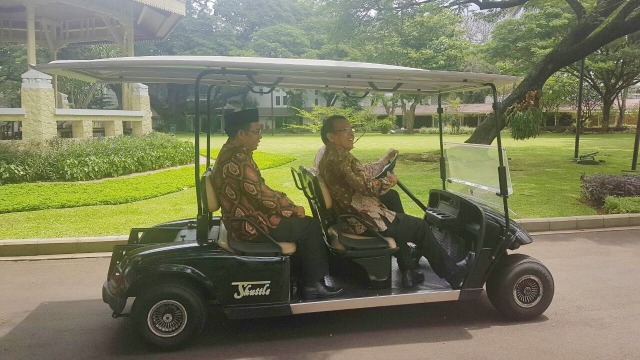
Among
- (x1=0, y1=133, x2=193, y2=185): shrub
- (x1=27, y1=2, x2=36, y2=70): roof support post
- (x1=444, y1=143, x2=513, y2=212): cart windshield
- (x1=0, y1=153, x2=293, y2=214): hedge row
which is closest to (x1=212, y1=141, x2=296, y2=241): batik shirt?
(x1=444, y1=143, x2=513, y2=212): cart windshield

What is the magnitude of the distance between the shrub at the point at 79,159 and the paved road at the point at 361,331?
6.12 m

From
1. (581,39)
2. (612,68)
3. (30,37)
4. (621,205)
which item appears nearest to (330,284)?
(621,205)

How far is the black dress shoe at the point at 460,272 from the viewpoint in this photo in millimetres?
4223

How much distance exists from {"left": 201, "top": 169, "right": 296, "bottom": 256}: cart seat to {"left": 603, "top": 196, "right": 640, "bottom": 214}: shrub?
21.2 ft

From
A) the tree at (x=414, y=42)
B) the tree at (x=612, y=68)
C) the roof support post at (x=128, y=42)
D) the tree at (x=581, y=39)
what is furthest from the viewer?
the tree at (x=612, y=68)

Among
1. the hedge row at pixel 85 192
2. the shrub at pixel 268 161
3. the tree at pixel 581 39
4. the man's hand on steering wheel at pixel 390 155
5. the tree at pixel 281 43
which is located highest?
the tree at pixel 281 43

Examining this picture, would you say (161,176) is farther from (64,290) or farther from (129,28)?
(64,290)

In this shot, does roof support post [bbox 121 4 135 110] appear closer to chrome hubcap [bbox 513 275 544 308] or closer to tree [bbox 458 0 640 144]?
tree [bbox 458 0 640 144]

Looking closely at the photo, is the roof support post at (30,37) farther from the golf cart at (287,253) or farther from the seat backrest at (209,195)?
the seat backrest at (209,195)

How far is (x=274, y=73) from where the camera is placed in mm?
4281

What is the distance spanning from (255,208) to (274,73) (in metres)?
1.08

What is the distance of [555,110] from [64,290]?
45.8 metres

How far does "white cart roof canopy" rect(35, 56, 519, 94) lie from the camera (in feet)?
12.2

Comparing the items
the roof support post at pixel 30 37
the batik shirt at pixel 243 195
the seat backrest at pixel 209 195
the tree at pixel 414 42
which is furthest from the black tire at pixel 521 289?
the tree at pixel 414 42
